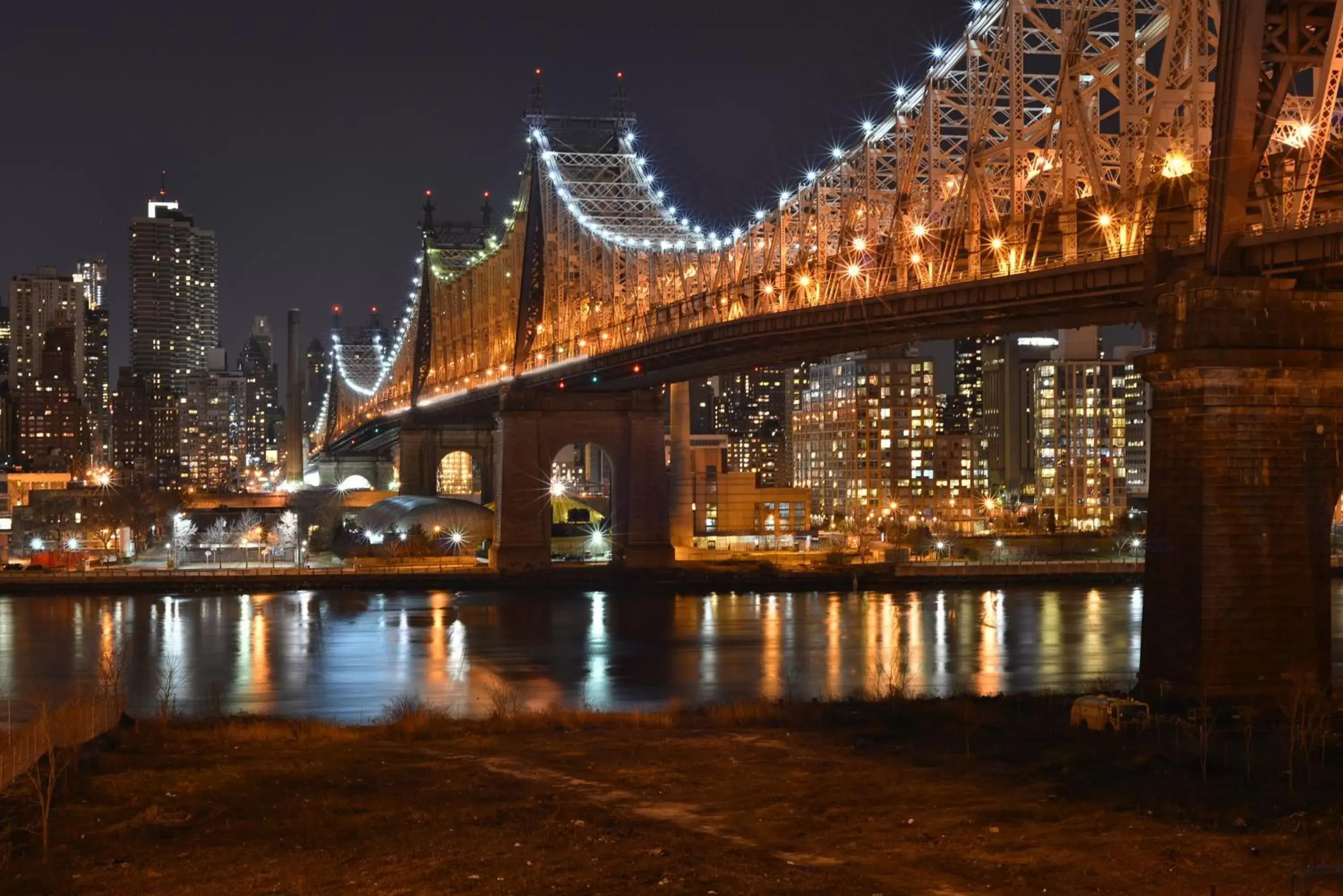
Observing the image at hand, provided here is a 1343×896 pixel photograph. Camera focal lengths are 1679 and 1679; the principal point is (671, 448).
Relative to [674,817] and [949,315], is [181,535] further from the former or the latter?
[674,817]

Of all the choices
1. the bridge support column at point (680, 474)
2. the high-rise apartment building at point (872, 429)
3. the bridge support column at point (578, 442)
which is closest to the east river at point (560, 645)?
the bridge support column at point (578, 442)

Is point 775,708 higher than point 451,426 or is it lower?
lower

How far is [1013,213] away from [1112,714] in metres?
10.5

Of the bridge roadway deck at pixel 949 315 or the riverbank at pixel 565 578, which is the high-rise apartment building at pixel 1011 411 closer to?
the riverbank at pixel 565 578

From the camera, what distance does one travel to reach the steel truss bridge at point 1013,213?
22.4 metres

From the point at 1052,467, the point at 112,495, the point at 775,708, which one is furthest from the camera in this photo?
the point at 1052,467

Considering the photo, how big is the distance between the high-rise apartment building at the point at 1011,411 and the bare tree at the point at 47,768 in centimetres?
12159

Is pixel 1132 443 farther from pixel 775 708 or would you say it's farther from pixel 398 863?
pixel 398 863

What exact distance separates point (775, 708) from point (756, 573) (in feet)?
118

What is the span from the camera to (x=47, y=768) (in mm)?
19484

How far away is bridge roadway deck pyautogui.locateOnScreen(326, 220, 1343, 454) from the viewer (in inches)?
904

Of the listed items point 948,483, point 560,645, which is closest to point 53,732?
point 560,645

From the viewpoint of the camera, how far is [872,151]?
1516 inches

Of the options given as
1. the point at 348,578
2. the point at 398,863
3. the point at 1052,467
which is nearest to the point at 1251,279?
the point at 398,863
